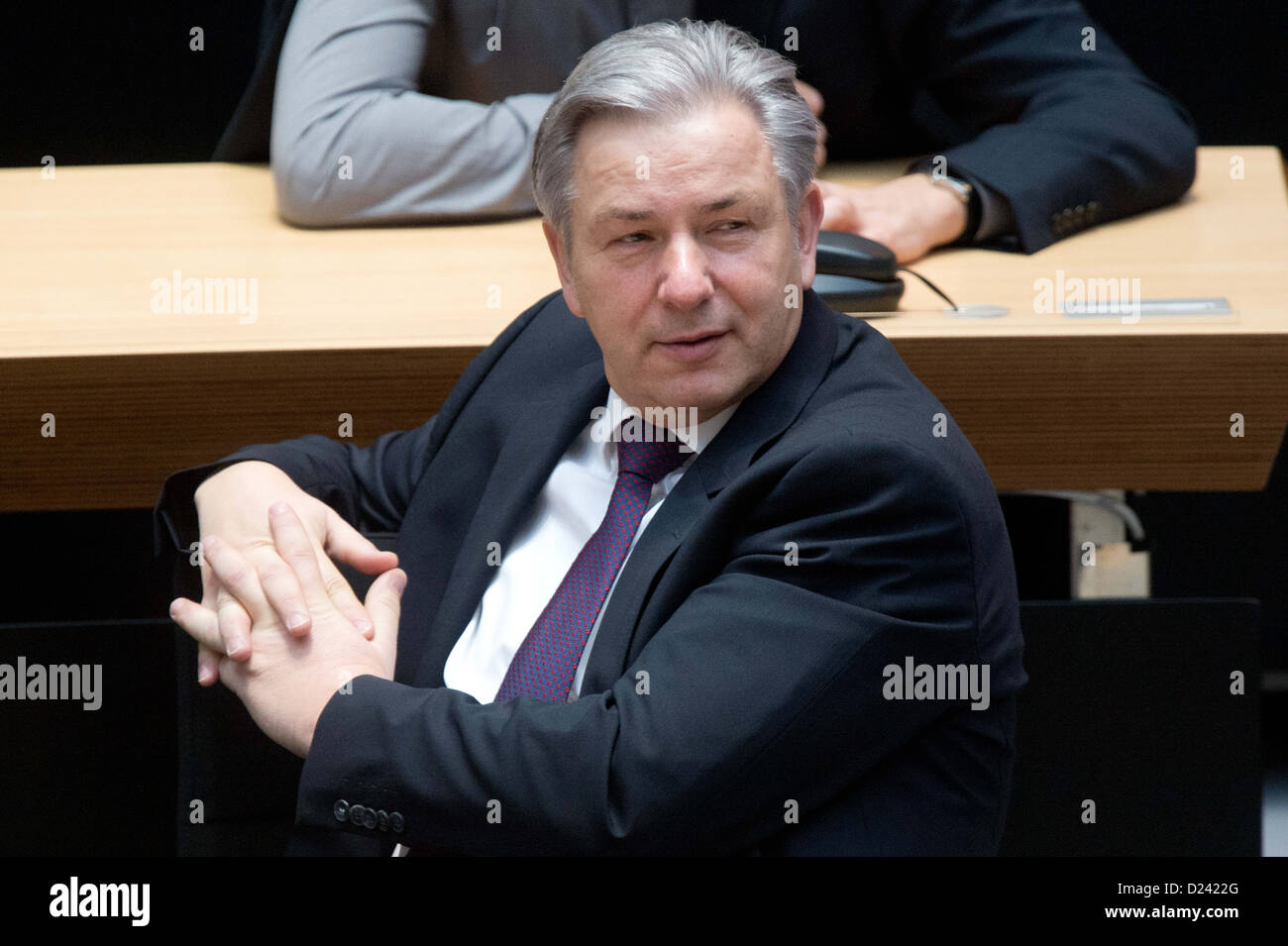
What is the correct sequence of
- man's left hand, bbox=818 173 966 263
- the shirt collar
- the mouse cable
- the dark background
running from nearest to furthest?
1. the shirt collar
2. the mouse cable
3. man's left hand, bbox=818 173 966 263
4. the dark background

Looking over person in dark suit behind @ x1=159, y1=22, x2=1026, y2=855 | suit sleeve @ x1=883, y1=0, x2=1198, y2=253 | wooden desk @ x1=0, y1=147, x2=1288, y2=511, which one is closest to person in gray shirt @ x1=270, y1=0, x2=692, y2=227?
wooden desk @ x1=0, y1=147, x2=1288, y2=511

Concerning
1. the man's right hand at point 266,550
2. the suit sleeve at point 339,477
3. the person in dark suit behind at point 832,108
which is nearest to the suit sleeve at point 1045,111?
the person in dark suit behind at point 832,108

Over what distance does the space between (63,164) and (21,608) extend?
875mm

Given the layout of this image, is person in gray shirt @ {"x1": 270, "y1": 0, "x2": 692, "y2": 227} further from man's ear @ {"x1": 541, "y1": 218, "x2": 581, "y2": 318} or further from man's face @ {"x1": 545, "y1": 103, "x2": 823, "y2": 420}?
man's face @ {"x1": 545, "y1": 103, "x2": 823, "y2": 420}

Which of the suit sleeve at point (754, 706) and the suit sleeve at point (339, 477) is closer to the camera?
the suit sleeve at point (754, 706)

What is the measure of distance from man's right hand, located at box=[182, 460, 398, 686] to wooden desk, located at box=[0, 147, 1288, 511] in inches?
8.0

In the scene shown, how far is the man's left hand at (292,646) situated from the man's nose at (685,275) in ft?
1.37

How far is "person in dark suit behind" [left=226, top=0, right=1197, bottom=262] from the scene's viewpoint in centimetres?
196

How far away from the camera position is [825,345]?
1347 millimetres

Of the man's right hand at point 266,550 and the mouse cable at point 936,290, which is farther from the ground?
the mouse cable at point 936,290

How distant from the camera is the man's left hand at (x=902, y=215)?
74.7 inches

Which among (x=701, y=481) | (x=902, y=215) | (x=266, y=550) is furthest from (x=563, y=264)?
(x=902, y=215)

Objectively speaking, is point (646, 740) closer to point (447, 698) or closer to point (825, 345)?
point (447, 698)

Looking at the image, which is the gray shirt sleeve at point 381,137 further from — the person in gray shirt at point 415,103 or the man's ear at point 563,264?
the man's ear at point 563,264
